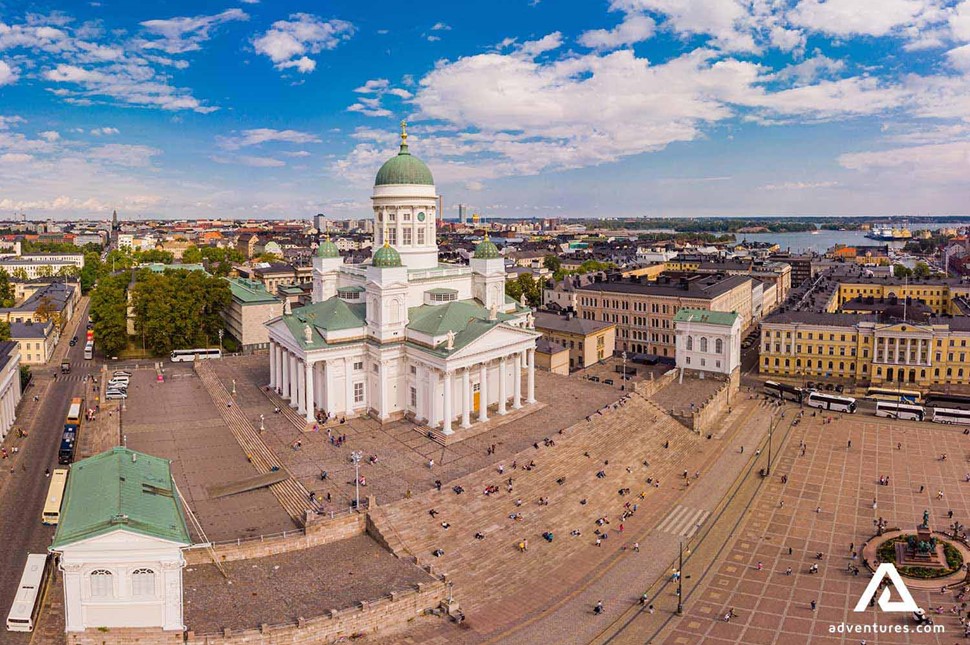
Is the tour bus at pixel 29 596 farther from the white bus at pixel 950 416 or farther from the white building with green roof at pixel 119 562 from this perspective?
the white bus at pixel 950 416

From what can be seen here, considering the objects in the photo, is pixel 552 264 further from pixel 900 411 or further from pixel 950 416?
pixel 950 416

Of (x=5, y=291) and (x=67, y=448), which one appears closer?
(x=67, y=448)

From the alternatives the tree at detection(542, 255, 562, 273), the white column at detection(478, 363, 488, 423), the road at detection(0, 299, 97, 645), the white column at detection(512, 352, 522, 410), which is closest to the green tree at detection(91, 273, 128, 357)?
the road at detection(0, 299, 97, 645)

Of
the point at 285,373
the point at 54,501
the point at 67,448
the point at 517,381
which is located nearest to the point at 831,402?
the point at 517,381

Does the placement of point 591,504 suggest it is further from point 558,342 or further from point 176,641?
point 558,342

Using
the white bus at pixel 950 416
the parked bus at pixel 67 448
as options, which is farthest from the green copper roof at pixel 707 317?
the parked bus at pixel 67 448

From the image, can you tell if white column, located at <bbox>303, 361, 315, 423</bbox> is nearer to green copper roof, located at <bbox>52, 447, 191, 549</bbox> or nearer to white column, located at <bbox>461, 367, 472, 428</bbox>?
white column, located at <bbox>461, 367, 472, 428</bbox>
